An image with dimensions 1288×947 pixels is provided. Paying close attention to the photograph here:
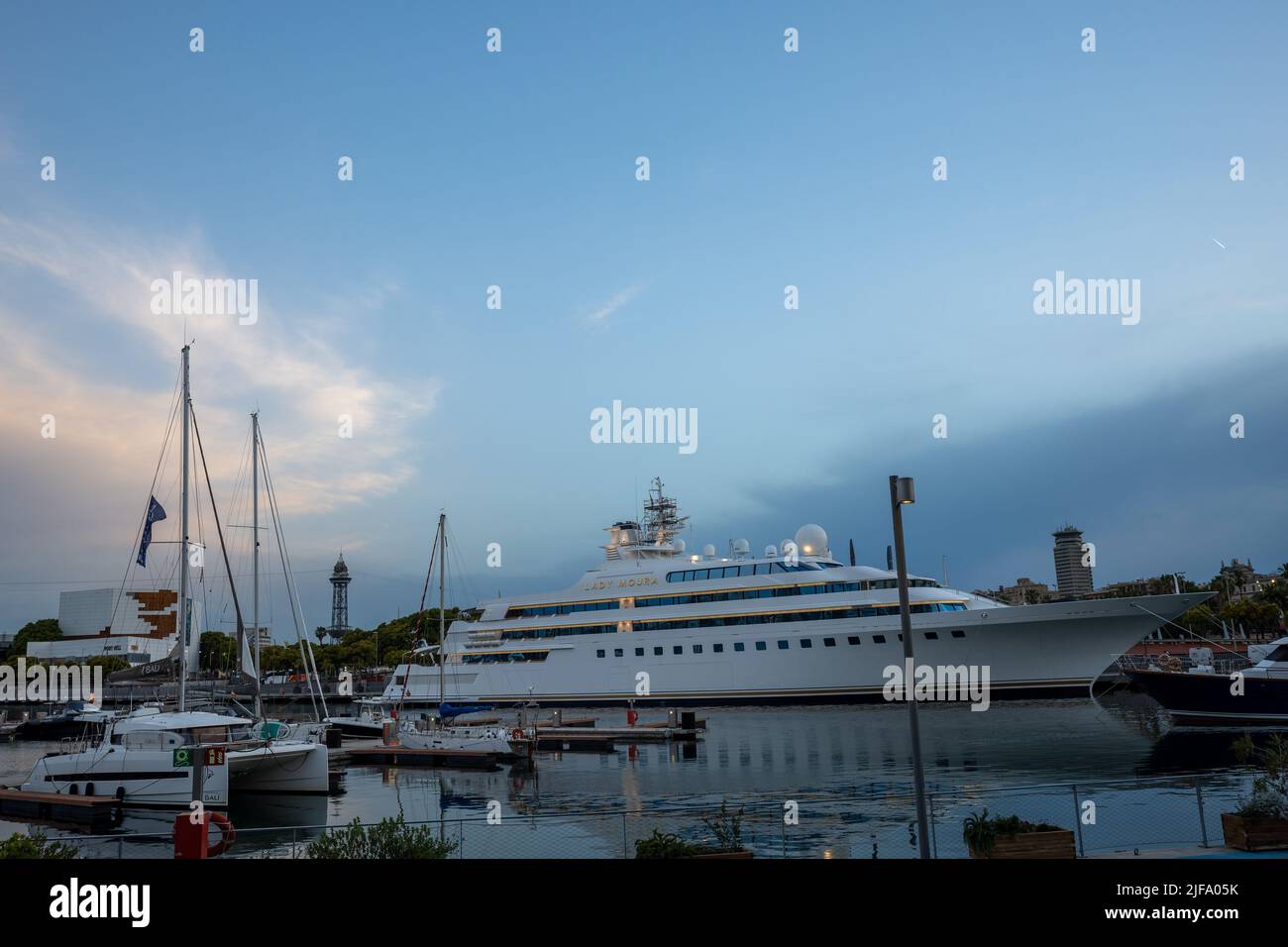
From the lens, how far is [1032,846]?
33.7ft

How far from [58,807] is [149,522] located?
914 cm

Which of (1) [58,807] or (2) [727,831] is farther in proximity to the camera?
(1) [58,807]

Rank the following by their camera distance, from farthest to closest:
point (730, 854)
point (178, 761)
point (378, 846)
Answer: point (178, 761), point (730, 854), point (378, 846)

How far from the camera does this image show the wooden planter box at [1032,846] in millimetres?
10250

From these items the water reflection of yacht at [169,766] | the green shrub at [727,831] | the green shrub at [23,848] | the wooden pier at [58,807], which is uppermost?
the green shrub at [23,848]

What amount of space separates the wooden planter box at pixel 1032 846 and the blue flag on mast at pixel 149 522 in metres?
28.3

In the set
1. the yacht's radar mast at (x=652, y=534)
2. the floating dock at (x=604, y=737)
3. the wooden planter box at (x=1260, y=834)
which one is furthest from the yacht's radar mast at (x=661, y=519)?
the wooden planter box at (x=1260, y=834)

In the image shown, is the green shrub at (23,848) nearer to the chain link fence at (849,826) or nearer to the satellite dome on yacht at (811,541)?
the chain link fence at (849,826)

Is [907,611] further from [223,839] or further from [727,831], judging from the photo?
[223,839]
